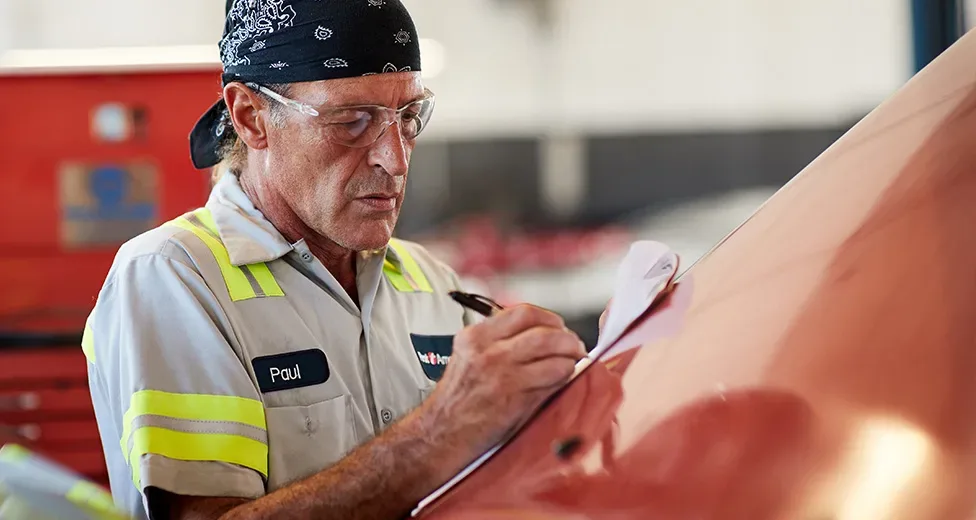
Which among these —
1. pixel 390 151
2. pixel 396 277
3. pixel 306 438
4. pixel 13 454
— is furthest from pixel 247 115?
pixel 13 454

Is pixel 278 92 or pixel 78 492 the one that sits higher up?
pixel 278 92

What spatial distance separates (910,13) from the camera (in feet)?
6.59

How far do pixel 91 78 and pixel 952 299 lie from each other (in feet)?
9.23

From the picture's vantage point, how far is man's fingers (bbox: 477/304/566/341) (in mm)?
1030

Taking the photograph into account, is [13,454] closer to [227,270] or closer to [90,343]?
[90,343]

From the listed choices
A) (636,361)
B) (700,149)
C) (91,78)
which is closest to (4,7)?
(91,78)

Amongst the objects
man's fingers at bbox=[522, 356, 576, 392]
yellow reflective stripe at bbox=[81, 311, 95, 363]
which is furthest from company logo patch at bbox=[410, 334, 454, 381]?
man's fingers at bbox=[522, 356, 576, 392]

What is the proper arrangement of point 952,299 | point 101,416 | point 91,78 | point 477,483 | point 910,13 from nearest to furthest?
point 952,299, point 477,483, point 101,416, point 910,13, point 91,78

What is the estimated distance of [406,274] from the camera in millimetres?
1682

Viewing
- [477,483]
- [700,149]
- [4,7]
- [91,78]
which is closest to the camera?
[477,483]

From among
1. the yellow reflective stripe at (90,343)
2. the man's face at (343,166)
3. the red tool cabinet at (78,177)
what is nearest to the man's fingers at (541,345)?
the man's face at (343,166)

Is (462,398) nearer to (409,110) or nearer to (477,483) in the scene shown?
(477,483)

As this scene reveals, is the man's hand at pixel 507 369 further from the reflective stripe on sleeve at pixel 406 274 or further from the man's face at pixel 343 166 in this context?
the reflective stripe on sleeve at pixel 406 274

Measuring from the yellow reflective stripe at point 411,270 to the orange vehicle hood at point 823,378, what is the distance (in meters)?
0.73
